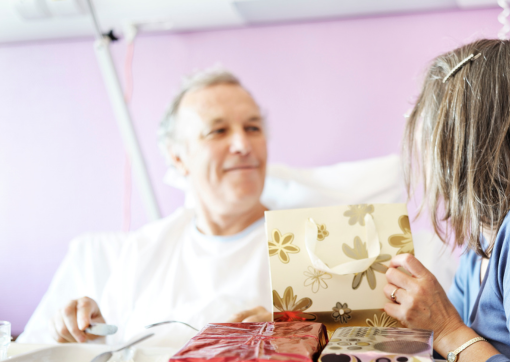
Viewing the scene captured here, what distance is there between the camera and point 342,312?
2.35ft

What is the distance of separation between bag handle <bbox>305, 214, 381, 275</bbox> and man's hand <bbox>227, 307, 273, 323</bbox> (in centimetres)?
21

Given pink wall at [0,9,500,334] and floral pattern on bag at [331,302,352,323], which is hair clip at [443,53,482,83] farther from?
pink wall at [0,9,500,334]

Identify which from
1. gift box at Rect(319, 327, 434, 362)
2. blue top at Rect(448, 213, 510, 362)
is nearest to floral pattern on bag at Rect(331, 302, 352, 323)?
gift box at Rect(319, 327, 434, 362)

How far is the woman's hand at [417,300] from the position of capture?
2.32 ft

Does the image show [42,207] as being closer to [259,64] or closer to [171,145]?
[171,145]

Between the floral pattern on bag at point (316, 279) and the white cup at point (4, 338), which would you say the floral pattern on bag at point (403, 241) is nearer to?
the floral pattern on bag at point (316, 279)

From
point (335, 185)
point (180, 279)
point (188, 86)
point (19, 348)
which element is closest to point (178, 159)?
point (188, 86)

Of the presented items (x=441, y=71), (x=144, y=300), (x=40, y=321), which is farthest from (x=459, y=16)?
(x=40, y=321)

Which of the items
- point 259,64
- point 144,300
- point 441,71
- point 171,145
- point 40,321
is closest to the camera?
point 441,71

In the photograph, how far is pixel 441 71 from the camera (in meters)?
0.83

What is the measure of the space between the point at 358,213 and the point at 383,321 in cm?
17

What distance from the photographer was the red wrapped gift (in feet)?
1.68

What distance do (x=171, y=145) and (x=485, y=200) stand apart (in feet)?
3.29

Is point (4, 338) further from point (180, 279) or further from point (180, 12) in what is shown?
point (180, 12)
